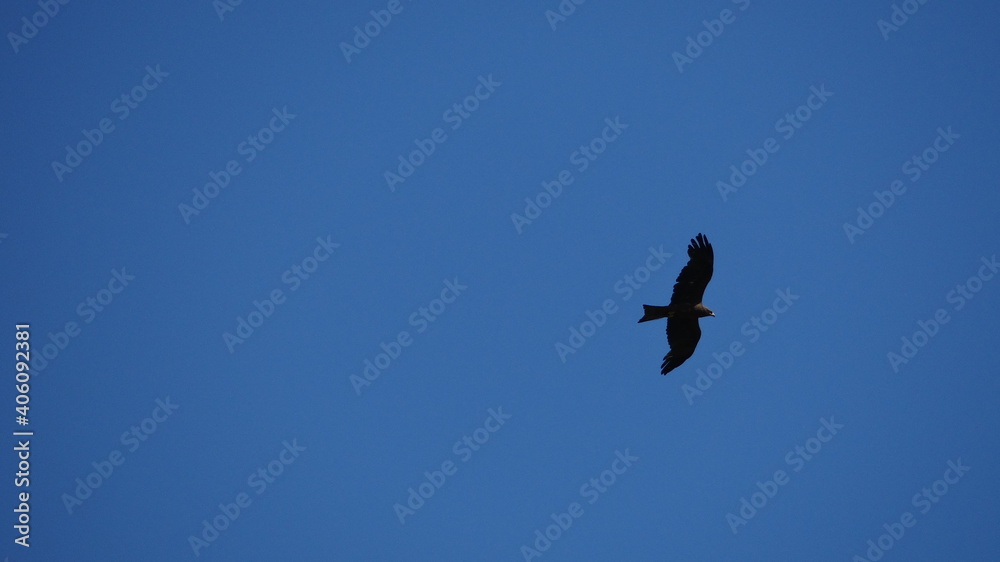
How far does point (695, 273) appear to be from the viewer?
83.1 feet

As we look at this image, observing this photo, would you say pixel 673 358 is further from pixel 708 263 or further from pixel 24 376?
pixel 24 376

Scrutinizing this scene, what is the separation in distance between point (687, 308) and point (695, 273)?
3.59 feet

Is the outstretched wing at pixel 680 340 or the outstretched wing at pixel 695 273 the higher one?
the outstretched wing at pixel 695 273

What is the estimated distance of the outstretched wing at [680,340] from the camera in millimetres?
26359

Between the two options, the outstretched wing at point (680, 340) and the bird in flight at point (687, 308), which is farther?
the outstretched wing at point (680, 340)

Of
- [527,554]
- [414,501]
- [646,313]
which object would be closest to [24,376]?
[414,501]

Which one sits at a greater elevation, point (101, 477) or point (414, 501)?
point (414, 501)

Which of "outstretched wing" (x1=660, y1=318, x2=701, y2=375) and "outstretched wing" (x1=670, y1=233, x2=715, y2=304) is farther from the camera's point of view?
"outstretched wing" (x1=660, y1=318, x2=701, y2=375)

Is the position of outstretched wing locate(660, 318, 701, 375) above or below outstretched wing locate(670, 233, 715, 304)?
below

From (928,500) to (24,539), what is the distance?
35.0 m

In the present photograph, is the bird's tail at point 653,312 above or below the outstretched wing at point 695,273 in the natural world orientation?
below

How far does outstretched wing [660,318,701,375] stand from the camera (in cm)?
2636

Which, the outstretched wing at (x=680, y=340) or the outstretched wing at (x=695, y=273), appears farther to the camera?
the outstretched wing at (x=680, y=340)

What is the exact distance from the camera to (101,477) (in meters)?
36.7
